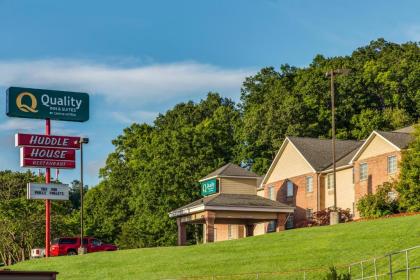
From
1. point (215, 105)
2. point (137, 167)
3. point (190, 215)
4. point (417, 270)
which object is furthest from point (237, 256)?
point (215, 105)

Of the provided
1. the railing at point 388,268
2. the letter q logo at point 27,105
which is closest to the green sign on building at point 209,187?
the letter q logo at point 27,105

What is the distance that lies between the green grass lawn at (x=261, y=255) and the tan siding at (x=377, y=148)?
1378cm

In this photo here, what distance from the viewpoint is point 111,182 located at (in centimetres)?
9544

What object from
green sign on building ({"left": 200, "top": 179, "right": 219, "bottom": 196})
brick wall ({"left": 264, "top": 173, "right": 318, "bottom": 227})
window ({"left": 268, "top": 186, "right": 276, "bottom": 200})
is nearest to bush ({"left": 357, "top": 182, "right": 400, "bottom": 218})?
brick wall ({"left": 264, "top": 173, "right": 318, "bottom": 227})

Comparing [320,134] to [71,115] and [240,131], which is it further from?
[71,115]

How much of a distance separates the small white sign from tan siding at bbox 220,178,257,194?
1191cm

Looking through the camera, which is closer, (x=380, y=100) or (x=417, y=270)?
(x=417, y=270)

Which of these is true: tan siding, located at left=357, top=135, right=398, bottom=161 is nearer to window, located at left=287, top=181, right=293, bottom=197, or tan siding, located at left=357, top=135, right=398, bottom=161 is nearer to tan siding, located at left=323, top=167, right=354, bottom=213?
tan siding, located at left=323, top=167, right=354, bottom=213

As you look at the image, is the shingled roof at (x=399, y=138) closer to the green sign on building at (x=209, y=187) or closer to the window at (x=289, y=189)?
the window at (x=289, y=189)

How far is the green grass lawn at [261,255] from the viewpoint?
37.7m

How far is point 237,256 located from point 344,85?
5420 centimetres

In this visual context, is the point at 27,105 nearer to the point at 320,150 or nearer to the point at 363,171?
the point at 320,150

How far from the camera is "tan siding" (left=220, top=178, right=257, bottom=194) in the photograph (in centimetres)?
6353

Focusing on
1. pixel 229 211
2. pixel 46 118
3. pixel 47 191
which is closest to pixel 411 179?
pixel 229 211
